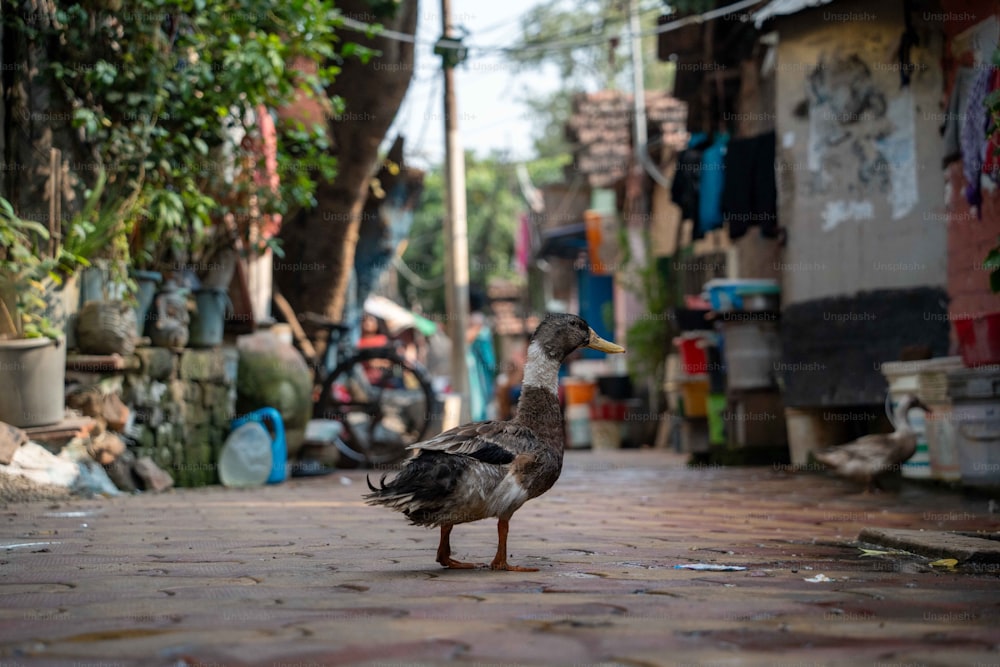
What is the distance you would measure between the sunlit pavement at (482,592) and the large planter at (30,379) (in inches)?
36.8

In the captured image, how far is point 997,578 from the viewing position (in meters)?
3.84

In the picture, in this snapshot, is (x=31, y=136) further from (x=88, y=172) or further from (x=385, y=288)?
(x=385, y=288)

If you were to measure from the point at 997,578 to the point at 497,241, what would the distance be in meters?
37.9

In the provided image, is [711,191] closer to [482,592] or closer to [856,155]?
[856,155]

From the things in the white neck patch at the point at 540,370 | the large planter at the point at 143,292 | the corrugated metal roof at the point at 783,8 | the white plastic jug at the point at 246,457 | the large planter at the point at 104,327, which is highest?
the corrugated metal roof at the point at 783,8

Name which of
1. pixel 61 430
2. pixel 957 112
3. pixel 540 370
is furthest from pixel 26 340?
pixel 957 112

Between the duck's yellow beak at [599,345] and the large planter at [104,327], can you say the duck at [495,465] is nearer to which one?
the duck's yellow beak at [599,345]

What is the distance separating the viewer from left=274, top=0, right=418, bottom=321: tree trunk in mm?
14133

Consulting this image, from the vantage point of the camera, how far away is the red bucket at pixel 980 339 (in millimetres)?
6750

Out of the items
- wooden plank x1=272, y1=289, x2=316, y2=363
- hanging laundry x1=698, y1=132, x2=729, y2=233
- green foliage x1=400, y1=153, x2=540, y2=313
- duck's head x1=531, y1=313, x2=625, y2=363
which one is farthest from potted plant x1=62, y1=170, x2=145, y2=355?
green foliage x1=400, y1=153, x2=540, y2=313

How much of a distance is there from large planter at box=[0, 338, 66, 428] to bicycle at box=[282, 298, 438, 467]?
478 cm

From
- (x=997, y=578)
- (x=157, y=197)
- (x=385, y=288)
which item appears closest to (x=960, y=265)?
(x=997, y=578)

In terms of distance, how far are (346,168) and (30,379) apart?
25.1 ft

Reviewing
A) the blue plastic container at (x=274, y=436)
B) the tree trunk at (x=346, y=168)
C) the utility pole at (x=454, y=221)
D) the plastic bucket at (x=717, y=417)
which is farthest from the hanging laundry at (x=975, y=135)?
the utility pole at (x=454, y=221)
